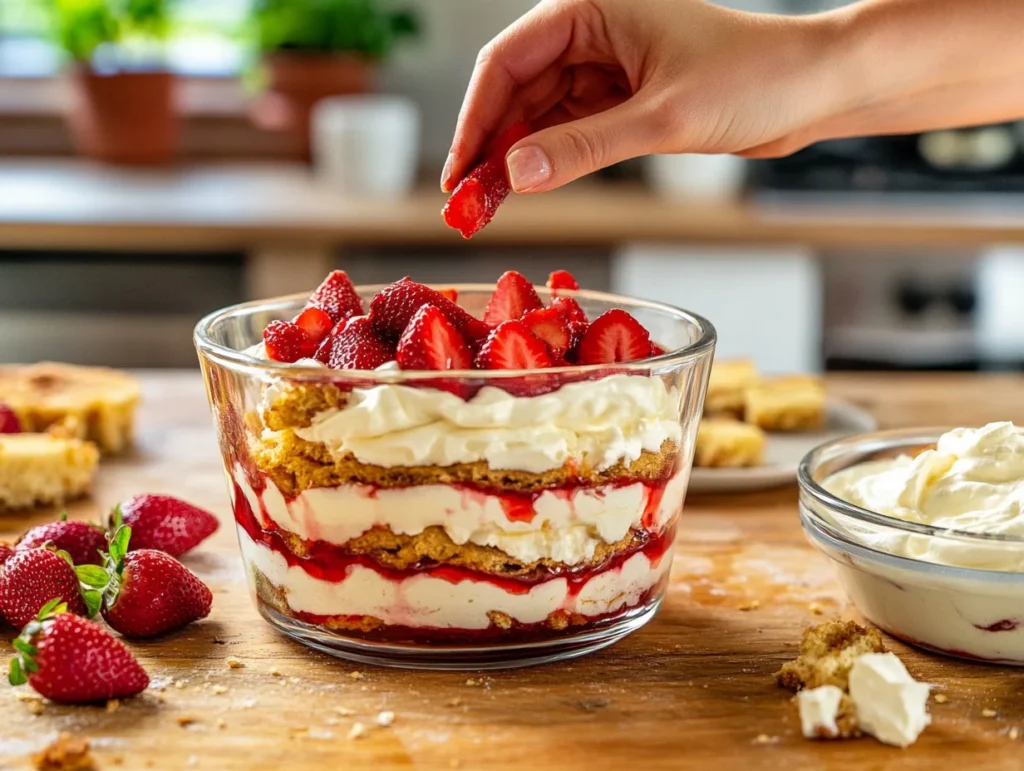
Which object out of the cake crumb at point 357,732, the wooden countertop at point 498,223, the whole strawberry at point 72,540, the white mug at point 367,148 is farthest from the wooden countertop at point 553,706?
the white mug at point 367,148

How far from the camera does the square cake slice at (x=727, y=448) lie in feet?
5.17

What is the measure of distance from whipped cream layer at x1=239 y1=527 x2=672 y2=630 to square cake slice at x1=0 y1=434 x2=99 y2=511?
508 mm

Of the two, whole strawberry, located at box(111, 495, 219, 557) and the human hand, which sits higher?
the human hand

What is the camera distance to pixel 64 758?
34.6 inches

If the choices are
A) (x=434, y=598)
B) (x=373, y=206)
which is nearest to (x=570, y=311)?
(x=434, y=598)

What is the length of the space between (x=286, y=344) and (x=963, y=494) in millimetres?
587

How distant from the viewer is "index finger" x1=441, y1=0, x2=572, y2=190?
1.37 meters

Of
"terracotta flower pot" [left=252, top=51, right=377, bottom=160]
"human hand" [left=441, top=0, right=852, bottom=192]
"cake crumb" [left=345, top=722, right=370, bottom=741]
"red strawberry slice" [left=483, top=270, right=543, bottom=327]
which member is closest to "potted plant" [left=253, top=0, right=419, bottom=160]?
"terracotta flower pot" [left=252, top=51, right=377, bottom=160]

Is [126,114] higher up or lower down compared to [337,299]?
higher up

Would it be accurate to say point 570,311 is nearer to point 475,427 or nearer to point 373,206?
point 475,427

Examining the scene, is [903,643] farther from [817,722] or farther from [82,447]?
[82,447]

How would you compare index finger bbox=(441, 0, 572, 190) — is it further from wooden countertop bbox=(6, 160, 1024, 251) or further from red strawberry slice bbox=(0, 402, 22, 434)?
wooden countertop bbox=(6, 160, 1024, 251)

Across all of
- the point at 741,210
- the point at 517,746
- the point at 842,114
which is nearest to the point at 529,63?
the point at 842,114

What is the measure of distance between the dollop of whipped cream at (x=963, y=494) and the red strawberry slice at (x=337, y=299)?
0.49 m
